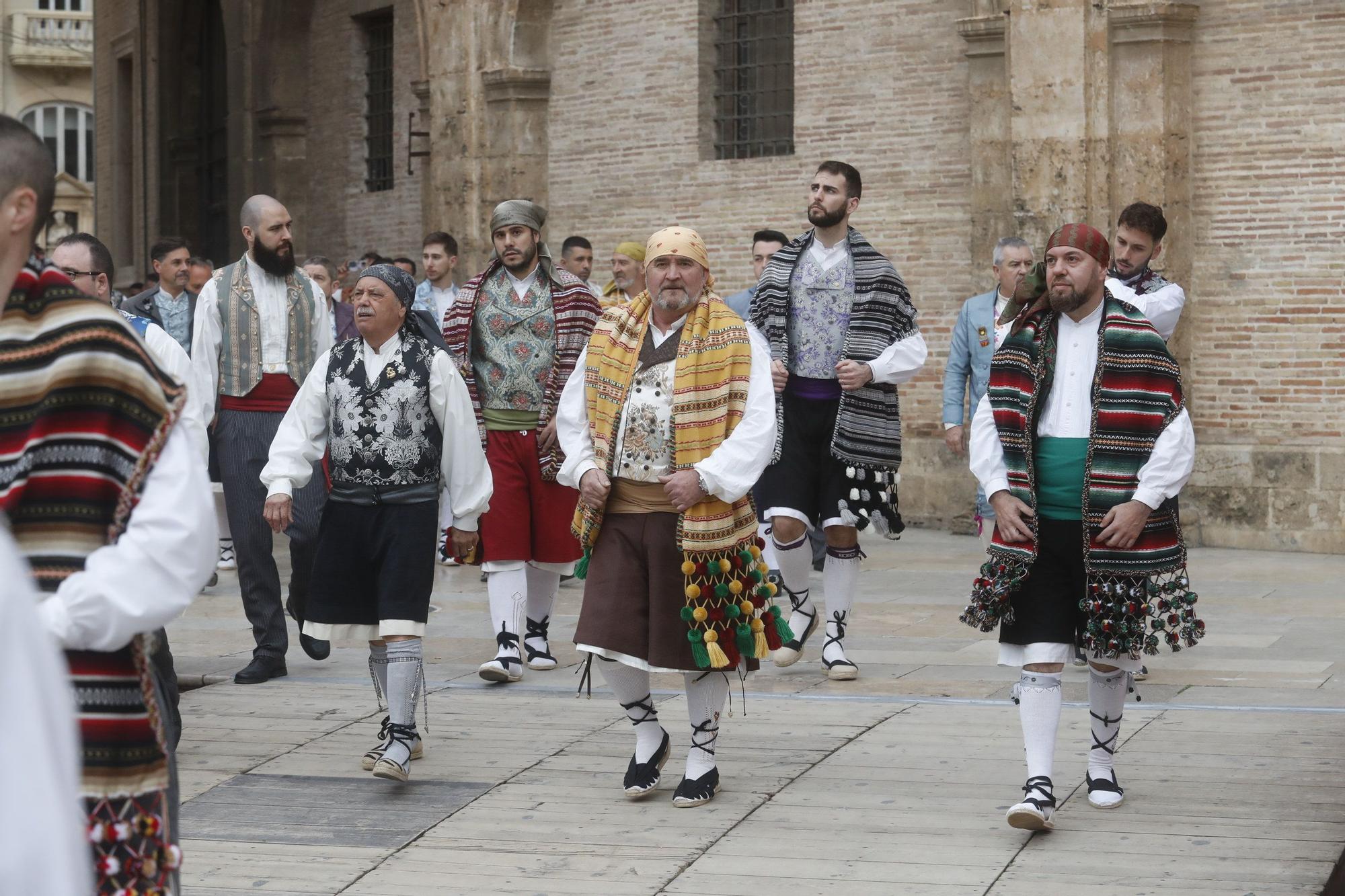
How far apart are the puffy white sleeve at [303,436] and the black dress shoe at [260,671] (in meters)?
2.08

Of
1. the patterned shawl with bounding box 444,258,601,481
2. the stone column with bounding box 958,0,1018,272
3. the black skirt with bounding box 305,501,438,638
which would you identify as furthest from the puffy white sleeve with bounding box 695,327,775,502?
the stone column with bounding box 958,0,1018,272

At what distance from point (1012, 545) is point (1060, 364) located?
22.7 inches

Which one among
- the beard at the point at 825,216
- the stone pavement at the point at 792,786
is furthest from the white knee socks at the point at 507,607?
the beard at the point at 825,216

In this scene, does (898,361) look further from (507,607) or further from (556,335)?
(507,607)

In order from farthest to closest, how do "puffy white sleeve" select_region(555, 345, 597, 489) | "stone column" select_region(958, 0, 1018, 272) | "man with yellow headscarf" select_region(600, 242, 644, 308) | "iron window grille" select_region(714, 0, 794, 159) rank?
"iron window grille" select_region(714, 0, 794, 159) < "stone column" select_region(958, 0, 1018, 272) < "man with yellow headscarf" select_region(600, 242, 644, 308) < "puffy white sleeve" select_region(555, 345, 597, 489)

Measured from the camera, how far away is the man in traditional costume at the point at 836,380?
824cm

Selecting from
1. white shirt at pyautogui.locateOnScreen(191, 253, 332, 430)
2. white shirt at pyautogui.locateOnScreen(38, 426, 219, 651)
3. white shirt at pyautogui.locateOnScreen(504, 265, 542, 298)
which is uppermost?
white shirt at pyautogui.locateOnScreen(504, 265, 542, 298)

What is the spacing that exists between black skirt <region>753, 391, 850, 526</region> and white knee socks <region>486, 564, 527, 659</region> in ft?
4.03

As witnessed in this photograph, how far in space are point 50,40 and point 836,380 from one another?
51.3 meters

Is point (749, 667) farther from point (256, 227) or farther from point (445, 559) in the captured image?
point (445, 559)

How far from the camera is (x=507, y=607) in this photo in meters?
8.36

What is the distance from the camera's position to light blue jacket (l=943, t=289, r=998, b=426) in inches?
382

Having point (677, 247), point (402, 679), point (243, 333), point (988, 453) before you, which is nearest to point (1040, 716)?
point (988, 453)

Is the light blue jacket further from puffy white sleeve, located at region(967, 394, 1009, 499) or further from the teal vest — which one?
puffy white sleeve, located at region(967, 394, 1009, 499)
